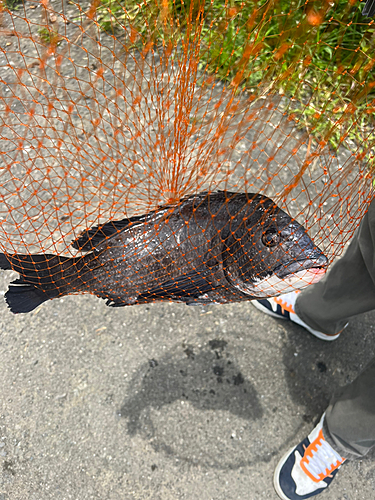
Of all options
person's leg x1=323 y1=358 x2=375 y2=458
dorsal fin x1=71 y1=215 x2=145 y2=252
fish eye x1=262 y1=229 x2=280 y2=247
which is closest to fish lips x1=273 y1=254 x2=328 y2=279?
fish eye x1=262 y1=229 x2=280 y2=247

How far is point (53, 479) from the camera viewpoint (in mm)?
2062

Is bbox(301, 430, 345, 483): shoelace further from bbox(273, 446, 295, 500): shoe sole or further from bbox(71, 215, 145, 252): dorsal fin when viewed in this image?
bbox(71, 215, 145, 252): dorsal fin

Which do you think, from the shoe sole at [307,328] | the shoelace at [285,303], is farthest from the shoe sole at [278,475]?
the shoelace at [285,303]

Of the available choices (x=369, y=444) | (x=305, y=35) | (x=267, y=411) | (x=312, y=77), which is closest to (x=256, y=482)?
(x=267, y=411)

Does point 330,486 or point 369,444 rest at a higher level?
point 369,444

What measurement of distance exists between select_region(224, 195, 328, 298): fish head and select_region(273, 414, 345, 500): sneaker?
1.15 meters

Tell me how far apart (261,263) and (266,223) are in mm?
173

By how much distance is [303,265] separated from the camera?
149 centimetres

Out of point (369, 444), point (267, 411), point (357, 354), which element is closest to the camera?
point (369, 444)

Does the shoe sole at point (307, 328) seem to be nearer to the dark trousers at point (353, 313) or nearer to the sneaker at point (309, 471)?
the dark trousers at point (353, 313)

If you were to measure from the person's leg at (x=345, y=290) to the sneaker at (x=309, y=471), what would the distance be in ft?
A: 2.16

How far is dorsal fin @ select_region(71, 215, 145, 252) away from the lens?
162cm

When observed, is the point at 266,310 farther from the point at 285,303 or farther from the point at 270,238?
the point at 270,238

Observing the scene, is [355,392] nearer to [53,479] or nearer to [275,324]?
[275,324]
